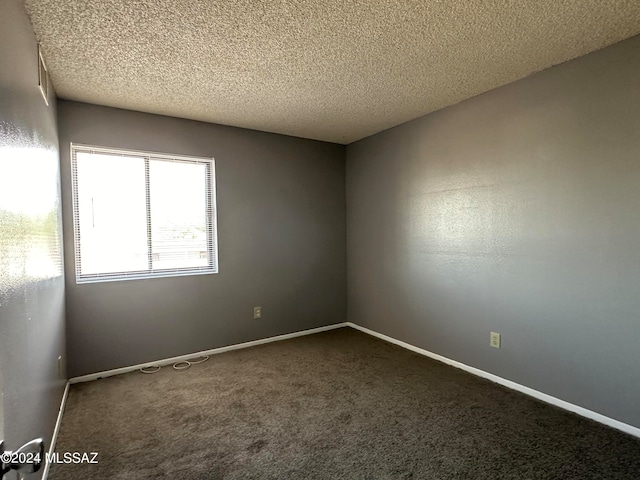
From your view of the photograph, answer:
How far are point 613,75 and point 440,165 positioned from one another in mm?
1342

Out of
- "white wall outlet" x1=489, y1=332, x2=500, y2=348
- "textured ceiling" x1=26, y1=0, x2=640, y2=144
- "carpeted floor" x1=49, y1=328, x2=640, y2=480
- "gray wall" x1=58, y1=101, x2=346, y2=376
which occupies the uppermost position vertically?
"textured ceiling" x1=26, y1=0, x2=640, y2=144

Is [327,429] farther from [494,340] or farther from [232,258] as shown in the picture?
[232,258]

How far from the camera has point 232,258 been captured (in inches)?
142

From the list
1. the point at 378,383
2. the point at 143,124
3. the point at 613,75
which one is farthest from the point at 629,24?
the point at 143,124

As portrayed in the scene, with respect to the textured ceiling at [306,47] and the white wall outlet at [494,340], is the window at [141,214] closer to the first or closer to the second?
the textured ceiling at [306,47]

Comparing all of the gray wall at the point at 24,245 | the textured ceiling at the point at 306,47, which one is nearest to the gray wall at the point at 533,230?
the textured ceiling at the point at 306,47

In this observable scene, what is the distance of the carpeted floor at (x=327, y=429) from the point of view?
70.1 inches

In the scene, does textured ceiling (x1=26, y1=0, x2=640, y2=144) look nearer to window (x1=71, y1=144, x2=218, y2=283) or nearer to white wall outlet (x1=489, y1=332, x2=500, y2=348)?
window (x1=71, y1=144, x2=218, y2=283)

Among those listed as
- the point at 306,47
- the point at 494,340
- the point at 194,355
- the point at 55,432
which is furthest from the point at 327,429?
the point at 306,47

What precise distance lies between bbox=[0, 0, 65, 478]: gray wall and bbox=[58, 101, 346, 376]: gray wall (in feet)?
2.65

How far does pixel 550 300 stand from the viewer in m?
2.41

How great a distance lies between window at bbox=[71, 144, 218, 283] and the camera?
292 cm

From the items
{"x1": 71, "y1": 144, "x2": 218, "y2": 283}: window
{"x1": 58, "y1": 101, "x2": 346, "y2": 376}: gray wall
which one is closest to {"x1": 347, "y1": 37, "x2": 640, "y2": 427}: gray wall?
{"x1": 58, "y1": 101, "x2": 346, "y2": 376}: gray wall

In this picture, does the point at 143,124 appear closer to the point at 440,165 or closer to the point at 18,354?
the point at 18,354
